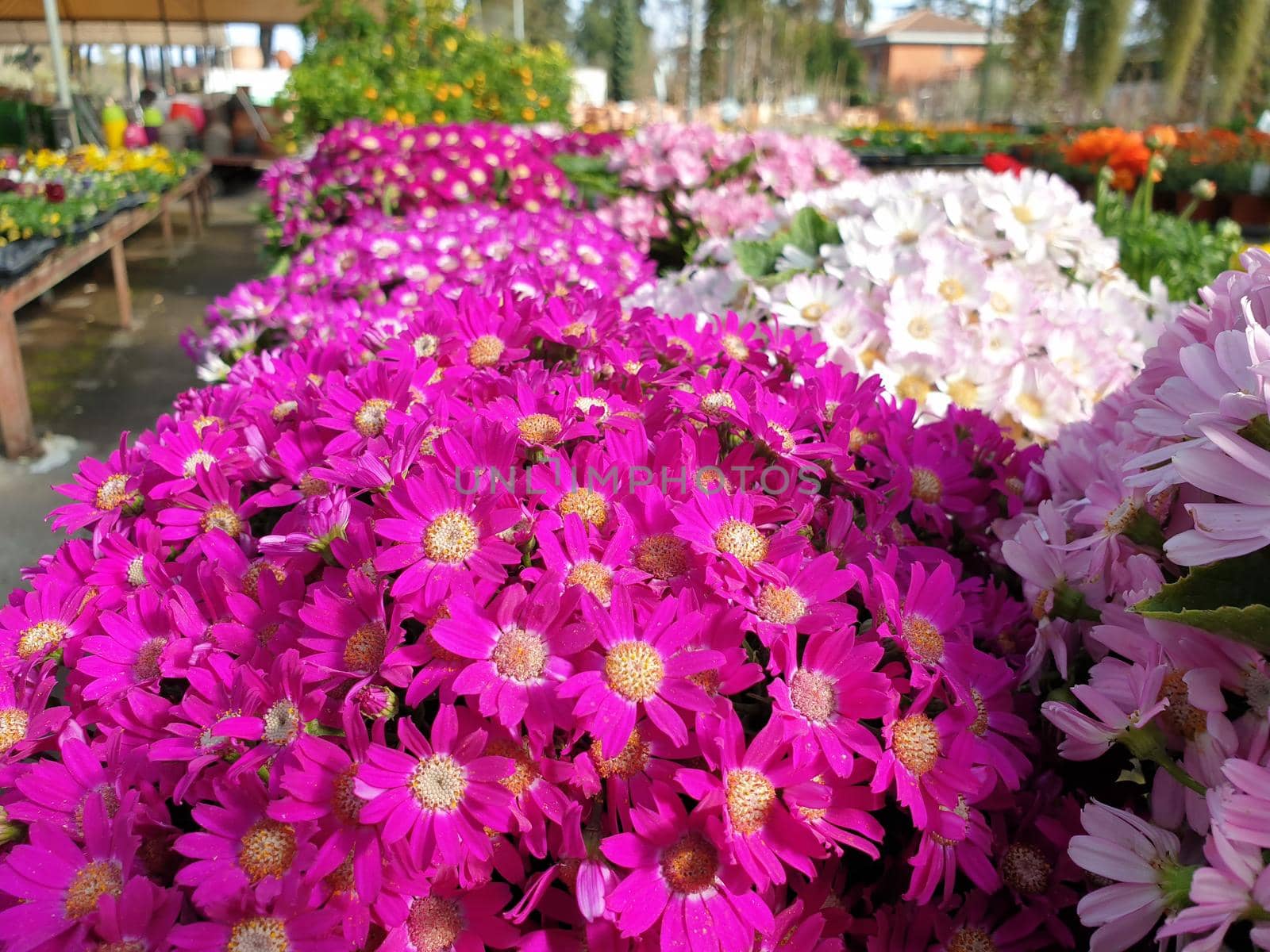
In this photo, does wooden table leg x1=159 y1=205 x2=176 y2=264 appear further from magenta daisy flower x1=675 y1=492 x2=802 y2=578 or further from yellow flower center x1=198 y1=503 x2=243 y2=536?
magenta daisy flower x1=675 y1=492 x2=802 y2=578

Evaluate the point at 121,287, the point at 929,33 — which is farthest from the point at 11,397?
the point at 929,33

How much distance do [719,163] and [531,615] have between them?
351 cm

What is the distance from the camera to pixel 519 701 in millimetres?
701

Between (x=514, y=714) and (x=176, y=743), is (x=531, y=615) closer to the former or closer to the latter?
(x=514, y=714)

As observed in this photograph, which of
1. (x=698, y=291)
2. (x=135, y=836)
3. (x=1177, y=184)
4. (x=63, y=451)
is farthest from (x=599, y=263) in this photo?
(x=1177, y=184)

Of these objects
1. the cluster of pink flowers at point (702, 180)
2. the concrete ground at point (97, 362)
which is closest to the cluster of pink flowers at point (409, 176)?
the cluster of pink flowers at point (702, 180)

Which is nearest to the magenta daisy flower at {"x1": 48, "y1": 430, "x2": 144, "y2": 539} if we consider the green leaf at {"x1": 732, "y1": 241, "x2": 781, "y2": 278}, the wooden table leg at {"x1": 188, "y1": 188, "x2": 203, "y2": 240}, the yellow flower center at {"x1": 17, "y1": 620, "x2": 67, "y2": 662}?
the yellow flower center at {"x1": 17, "y1": 620, "x2": 67, "y2": 662}

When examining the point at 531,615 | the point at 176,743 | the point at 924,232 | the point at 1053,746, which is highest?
the point at 924,232

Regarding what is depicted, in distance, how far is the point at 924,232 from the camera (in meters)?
1.86

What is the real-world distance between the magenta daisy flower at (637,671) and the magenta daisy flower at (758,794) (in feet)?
0.12

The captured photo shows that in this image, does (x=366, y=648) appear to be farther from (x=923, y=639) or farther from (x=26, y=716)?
(x=923, y=639)

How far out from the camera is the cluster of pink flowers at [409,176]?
3.74m

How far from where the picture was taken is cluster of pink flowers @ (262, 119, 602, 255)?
3.74 meters

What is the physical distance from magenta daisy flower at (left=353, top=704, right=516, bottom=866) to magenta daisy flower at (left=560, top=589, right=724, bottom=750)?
0.08 metres
